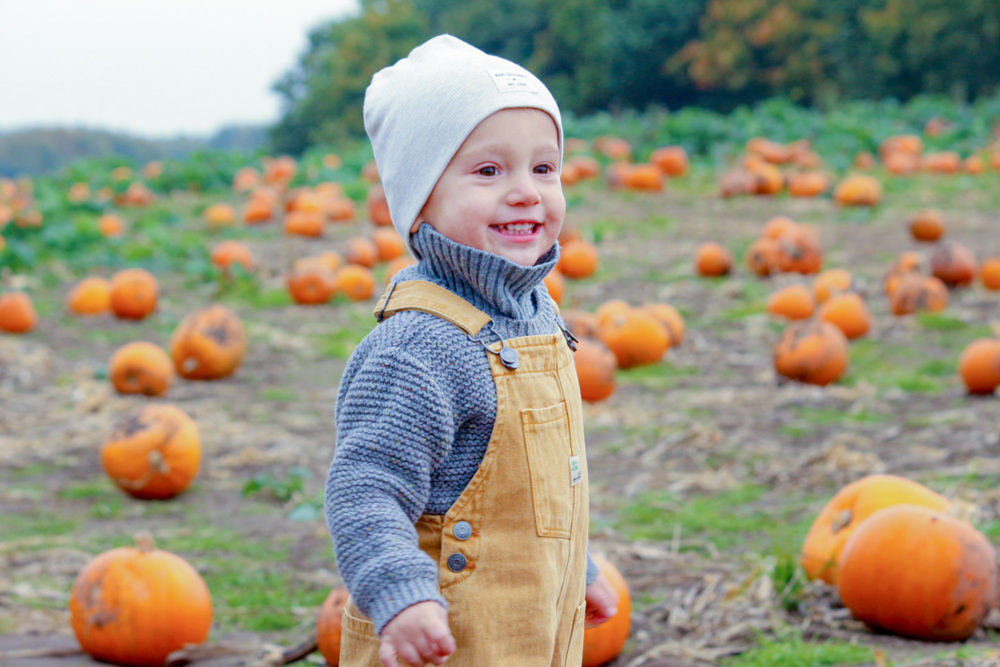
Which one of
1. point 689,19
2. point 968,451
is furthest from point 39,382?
point 689,19

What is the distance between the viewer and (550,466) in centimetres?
235

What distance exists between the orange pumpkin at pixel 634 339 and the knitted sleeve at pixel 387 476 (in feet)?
18.9

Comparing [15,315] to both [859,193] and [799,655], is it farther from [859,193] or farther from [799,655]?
[859,193]

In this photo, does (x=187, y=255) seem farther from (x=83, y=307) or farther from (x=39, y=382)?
(x=39, y=382)

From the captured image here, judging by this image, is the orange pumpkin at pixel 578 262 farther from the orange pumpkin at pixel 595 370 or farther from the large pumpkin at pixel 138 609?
the large pumpkin at pixel 138 609

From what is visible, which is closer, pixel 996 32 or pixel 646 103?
pixel 996 32

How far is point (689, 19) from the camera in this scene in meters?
42.6

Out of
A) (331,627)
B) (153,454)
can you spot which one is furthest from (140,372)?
(331,627)

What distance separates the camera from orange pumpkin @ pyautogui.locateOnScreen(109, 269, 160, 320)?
988 cm

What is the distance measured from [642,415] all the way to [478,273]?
4.64 metres

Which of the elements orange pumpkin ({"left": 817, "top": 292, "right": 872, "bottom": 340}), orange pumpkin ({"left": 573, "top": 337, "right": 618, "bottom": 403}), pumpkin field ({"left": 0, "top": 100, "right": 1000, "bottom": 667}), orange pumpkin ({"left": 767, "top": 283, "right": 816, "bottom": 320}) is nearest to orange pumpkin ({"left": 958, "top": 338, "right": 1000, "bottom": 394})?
pumpkin field ({"left": 0, "top": 100, "right": 1000, "bottom": 667})

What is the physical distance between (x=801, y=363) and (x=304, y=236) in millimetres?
8555

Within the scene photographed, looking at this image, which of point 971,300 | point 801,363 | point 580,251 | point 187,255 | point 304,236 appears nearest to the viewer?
point 801,363

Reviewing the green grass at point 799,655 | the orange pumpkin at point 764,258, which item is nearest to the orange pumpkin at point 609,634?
the green grass at point 799,655
